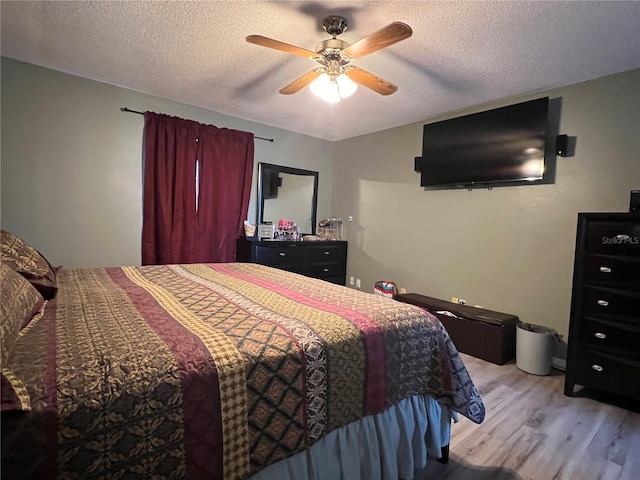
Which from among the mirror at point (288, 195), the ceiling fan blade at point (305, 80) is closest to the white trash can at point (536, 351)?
the ceiling fan blade at point (305, 80)

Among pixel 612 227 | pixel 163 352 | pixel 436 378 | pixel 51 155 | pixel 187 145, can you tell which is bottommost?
pixel 436 378

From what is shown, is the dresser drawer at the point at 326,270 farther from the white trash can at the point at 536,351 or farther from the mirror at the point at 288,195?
the white trash can at the point at 536,351

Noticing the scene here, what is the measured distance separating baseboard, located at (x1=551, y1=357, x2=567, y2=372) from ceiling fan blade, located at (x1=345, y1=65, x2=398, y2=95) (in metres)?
2.62

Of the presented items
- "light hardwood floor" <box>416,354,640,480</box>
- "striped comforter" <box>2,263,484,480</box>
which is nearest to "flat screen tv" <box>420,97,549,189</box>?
"light hardwood floor" <box>416,354,640,480</box>

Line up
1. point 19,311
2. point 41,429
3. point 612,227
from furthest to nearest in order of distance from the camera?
point 612,227
point 19,311
point 41,429

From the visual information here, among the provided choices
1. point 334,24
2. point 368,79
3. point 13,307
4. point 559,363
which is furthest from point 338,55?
point 559,363

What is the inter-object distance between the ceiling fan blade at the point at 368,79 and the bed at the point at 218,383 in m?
1.47

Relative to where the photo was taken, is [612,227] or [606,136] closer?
[612,227]

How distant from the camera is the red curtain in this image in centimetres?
341

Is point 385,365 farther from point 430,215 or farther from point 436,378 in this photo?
point 430,215

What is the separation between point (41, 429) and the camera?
2.24 feet

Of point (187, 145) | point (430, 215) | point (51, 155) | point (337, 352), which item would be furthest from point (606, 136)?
point (51, 155)

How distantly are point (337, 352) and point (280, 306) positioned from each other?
16.3 inches

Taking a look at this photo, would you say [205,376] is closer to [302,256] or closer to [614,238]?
[614,238]
